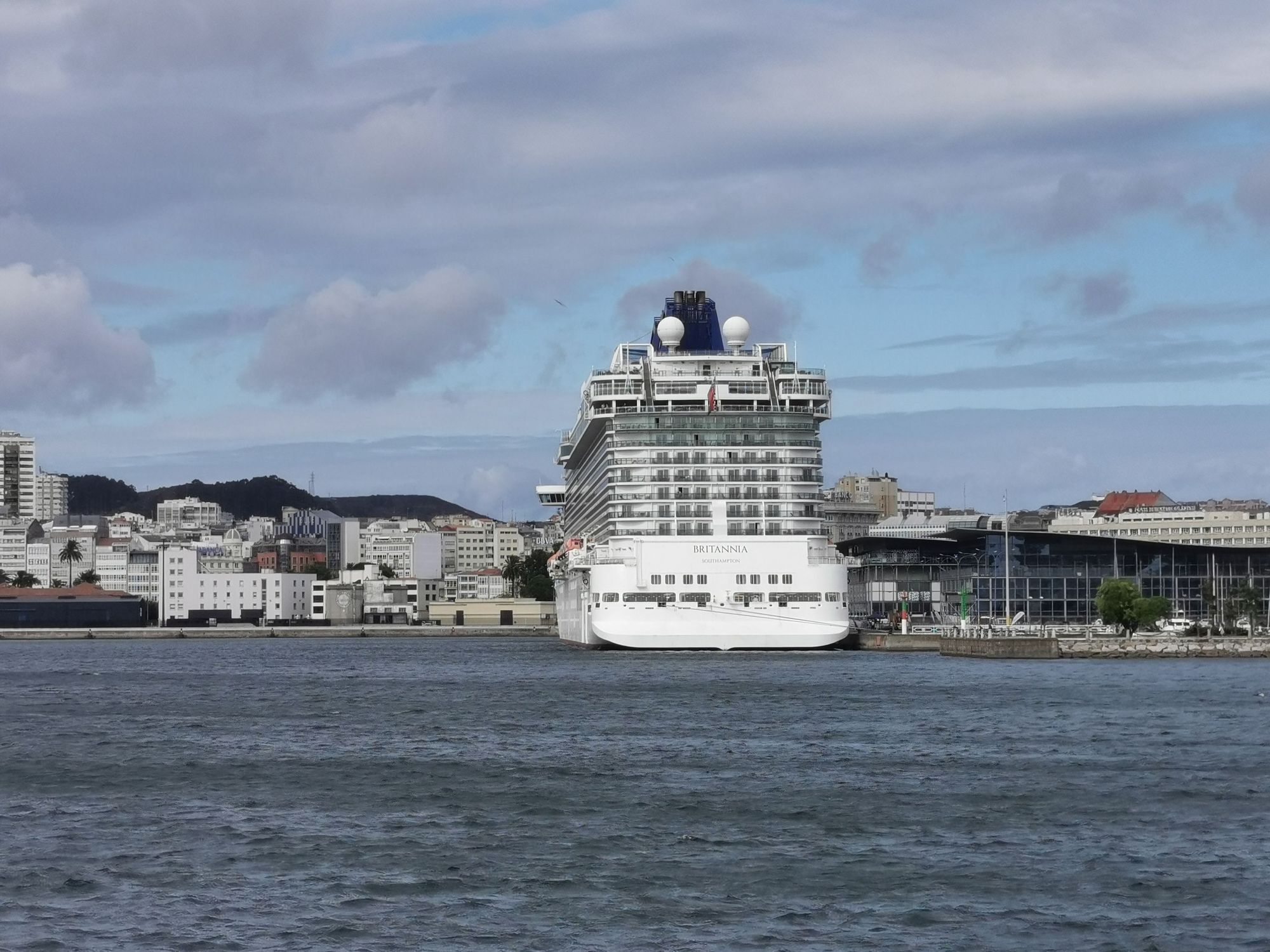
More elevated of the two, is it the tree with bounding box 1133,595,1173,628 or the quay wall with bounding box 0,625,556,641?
the tree with bounding box 1133,595,1173,628

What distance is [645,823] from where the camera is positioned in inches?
1244

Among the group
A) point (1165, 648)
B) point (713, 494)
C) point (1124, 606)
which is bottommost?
point (1165, 648)

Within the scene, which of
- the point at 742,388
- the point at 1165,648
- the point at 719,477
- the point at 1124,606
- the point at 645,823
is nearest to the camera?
the point at 645,823

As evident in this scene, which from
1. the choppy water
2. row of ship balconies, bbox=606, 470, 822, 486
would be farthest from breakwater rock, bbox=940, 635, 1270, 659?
the choppy water

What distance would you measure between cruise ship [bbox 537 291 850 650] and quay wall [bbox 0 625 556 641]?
78548 mm

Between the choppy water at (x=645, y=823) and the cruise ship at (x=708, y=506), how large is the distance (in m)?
23.5

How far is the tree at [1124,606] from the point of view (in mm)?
103062

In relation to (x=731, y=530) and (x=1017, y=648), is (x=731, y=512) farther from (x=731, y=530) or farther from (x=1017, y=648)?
(x=1017, y=648)

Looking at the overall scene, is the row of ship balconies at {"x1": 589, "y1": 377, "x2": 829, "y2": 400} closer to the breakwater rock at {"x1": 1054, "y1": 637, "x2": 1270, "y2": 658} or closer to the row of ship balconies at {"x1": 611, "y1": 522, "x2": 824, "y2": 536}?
the row of ship balconies at {"x1": 611, "y1": 522, "x2": 824, "y2": 536}

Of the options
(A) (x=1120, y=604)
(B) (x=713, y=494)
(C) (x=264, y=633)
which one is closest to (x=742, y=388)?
(B) (x=713, y=494)

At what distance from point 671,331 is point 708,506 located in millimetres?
16529

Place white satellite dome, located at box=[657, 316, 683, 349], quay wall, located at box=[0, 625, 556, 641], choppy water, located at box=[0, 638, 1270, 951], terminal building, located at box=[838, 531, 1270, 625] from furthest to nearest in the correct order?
1. quay wall, located at box=[0, 625, 556, 641]
2. terminal building, located at box=[838, 531, 1270, 625]
3. white satellite dome, located at box=[657, 316, 683, 349]
4. choppy water, located at box=[0, 638, 1270, 951]

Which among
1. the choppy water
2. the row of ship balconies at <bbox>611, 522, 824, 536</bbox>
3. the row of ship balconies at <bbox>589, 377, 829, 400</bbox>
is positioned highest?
the row of ship balconies at <bbox>589, 377, 829, 400</bbox>

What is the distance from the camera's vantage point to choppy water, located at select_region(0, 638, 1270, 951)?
2334 centimetres
